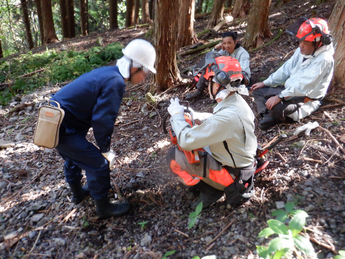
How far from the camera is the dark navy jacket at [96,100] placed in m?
2.40

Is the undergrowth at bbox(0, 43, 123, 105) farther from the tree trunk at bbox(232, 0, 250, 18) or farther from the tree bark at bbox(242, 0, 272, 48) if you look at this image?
the tree trunk at bbox(232, 0, 250, 18)

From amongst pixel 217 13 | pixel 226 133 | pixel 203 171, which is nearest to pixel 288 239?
pixel 226 133

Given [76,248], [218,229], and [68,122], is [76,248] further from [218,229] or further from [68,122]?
[218,229]

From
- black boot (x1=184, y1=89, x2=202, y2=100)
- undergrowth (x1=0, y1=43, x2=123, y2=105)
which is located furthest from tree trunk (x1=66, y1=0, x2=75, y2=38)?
black boot (x1=184, y1=89, x2=202, y2=100)

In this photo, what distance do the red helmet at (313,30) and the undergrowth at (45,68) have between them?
6.80 m

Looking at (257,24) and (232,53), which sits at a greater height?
(257,24)

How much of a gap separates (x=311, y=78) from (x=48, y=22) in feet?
46.9

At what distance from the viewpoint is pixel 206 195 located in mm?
2883

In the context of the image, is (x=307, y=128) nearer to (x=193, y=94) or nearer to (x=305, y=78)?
(x=305, y=78)

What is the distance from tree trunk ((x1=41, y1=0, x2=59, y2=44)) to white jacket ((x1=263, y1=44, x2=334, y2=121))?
1383 centimetres

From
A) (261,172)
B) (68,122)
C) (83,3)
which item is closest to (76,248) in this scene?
(68,122)

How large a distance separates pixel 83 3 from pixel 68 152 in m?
16.6

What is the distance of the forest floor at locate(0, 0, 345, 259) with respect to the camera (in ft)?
8.01

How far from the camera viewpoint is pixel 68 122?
8.37ft
